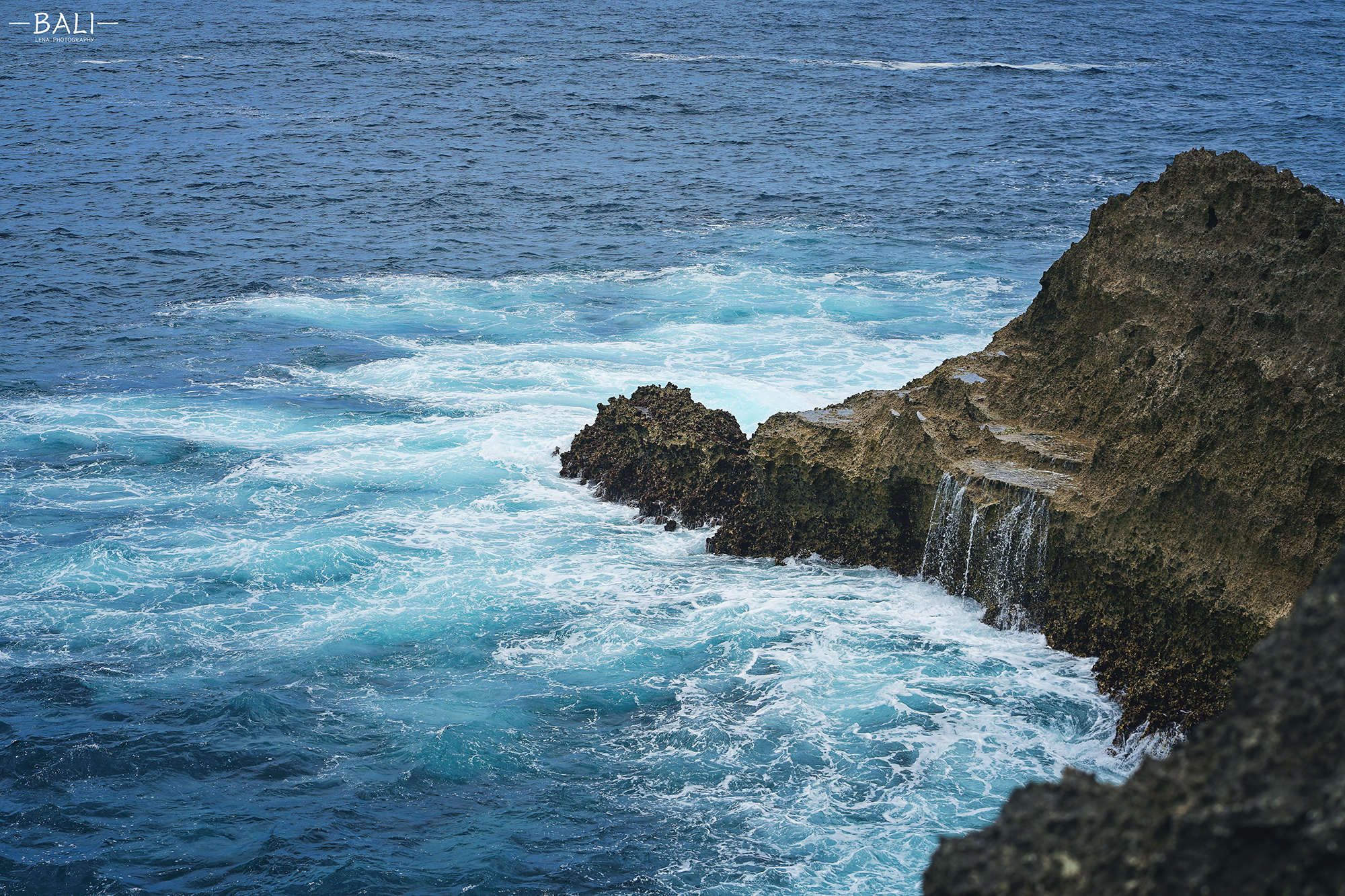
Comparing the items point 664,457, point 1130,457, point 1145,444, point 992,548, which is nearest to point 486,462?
point 664,457

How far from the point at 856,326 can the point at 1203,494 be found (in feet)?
47.0

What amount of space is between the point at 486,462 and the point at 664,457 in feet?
11.7

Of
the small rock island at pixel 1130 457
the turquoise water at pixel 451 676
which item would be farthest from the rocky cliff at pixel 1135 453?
the turquoise water at pixel 451 676

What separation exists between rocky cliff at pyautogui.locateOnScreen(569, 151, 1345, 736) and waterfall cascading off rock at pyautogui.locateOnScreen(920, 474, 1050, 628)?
2 cm

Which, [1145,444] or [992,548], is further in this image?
[992,548]

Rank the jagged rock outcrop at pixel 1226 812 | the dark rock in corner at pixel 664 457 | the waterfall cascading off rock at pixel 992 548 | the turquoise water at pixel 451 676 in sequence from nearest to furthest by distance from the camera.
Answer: the jagged rock outcrop at pixel 1226 812 → the turquoise water at pixel 451 676 → the waterfall cascading off rock at pixel 992 548 → the dark rock in corner at pixel 664 457

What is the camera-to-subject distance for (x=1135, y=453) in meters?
12.2

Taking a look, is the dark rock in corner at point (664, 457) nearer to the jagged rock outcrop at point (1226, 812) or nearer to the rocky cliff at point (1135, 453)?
the rocky cliff at point (1135, 453)

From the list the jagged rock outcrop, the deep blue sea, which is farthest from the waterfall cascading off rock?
the jagged rock outcrop

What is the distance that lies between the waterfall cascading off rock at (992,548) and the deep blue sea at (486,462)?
35cm

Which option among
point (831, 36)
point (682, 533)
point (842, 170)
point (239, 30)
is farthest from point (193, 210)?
point (831, 36)

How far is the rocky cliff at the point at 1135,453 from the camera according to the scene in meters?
10.9

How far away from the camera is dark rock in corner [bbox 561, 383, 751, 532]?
16.6 meters

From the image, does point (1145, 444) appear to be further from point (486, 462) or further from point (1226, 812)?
point (486, 462)
